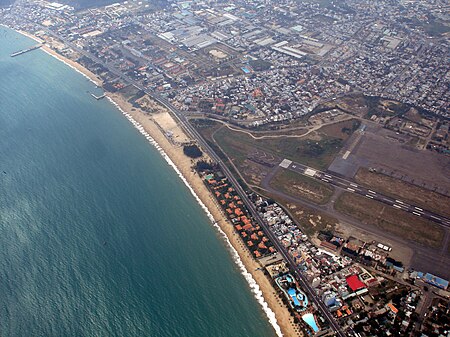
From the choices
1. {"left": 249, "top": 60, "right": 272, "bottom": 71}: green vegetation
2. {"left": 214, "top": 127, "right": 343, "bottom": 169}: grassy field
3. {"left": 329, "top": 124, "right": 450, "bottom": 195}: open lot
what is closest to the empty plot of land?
{"left": 329, "top": 124, "right": 450, "bottom": 195}: open lot

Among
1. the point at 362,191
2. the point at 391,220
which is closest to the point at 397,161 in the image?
the point at 362,191

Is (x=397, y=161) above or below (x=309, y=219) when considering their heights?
above

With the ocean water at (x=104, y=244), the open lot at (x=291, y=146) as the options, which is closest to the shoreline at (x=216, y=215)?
the ocean water at (x=104, y=244)

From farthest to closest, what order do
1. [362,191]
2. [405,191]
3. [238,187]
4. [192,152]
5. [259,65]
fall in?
[259,65]
[192,152]
[238,187]
[362,191]
[405,191]

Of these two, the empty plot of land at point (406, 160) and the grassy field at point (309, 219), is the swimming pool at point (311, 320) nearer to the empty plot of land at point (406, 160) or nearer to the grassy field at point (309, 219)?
the grassy field at point (309, 219)

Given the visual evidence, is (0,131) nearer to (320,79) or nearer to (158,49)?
(158,49)

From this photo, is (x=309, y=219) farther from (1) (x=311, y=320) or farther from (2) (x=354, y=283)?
(1) (x=311, y=320)
